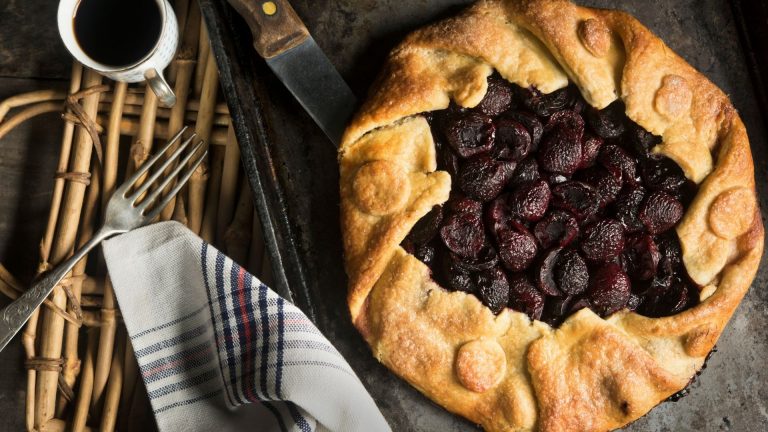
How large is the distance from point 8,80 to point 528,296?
288cm

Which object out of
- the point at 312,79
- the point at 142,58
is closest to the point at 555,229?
the point at 312,79

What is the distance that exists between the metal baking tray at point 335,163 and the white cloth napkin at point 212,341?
0.32 m

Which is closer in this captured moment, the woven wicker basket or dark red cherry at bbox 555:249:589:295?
dark red cherry at bbox 555:249:589:295

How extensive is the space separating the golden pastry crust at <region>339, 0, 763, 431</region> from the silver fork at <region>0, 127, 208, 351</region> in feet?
2.63

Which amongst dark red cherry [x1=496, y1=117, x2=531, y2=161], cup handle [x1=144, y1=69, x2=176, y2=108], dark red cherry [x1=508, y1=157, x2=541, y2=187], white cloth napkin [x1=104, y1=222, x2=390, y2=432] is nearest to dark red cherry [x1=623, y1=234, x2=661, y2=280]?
dark red cherry [x1=508, y1=157, x2=541, y2=187]

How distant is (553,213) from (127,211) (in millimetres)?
1965

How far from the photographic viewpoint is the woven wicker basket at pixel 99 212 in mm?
3553

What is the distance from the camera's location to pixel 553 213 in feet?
10.7

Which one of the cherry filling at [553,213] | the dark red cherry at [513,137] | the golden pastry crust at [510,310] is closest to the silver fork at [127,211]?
the golden pastry crust at [510,310]

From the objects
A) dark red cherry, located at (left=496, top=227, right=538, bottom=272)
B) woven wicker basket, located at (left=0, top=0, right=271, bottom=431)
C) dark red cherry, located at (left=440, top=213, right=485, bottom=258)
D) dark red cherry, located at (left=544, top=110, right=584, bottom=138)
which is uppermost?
woven wicker basket, located at (left=0, top=0, right=271, bottom=431)

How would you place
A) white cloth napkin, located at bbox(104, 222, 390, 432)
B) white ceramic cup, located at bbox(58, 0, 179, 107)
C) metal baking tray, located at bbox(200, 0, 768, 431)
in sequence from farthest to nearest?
1. metal baking tray, located at bbox(200, 0, 768, 431)
2. white ceramic cup, located at bbox(58, 0, 179, 107)
3. white cloth napkin, located at bbox(104, 222, 390, 432)

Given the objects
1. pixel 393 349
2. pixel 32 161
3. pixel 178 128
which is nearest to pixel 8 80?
pixel 32 161

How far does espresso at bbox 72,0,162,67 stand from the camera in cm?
343

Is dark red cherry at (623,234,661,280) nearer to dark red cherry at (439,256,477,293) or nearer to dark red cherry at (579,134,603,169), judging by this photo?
dark red cherry at (579,134,603,169)
